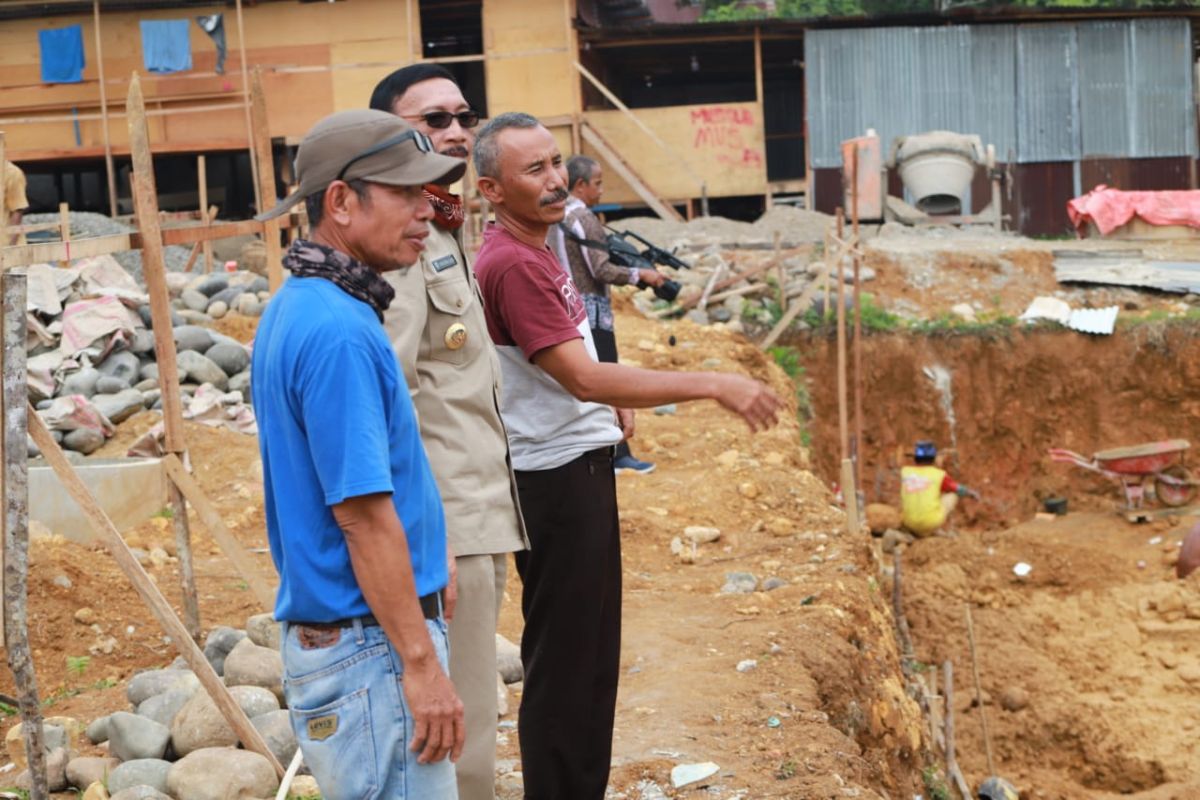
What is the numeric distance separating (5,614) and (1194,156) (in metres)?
21.6

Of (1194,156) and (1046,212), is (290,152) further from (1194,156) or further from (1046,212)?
(1194,156)

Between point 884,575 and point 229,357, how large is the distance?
547cm

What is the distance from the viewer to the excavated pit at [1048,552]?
34.2 ft

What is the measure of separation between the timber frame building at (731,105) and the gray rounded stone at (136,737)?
17.7 metres

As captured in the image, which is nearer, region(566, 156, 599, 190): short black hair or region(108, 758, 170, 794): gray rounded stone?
region(108, 758, 170, 794): gray rounded stone

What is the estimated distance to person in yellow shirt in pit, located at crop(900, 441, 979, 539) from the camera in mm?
14086

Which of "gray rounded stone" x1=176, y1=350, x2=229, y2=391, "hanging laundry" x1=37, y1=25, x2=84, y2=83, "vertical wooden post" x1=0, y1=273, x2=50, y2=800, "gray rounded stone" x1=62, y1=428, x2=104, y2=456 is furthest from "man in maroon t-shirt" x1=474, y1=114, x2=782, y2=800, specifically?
"hanging laundry" x1=37, y1=25, x2=84, y2=83

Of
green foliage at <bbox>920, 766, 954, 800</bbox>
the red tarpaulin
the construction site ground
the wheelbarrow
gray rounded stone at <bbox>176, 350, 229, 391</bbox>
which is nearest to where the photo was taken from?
the construction site ground

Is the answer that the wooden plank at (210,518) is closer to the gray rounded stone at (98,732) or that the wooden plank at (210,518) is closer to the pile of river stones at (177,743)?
the pile of river stones at (177,743)

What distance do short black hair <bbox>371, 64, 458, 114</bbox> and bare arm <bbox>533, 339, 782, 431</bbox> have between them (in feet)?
2.32

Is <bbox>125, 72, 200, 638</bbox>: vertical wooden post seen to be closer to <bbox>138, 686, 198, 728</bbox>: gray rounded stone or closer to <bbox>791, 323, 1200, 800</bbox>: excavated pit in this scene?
<bbox>138, 686, 198, 728</bbox>: gray rounded stone

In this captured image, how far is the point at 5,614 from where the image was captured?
394 cm

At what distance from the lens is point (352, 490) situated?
240 centimetres

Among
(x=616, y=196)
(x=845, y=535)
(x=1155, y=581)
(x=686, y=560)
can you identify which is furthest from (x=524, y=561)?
(x=616, y=196)
